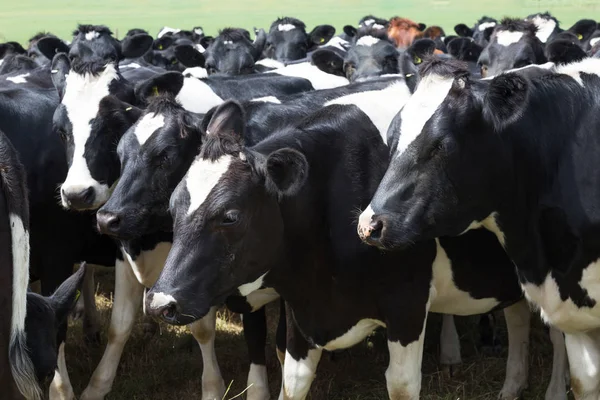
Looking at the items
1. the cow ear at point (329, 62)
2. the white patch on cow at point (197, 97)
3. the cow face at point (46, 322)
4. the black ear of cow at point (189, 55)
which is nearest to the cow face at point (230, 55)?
the black ear of cow at point (189, 55)

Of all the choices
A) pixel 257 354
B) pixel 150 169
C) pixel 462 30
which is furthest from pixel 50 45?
pixel 462 30

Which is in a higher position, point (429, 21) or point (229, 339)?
point (229, 339)

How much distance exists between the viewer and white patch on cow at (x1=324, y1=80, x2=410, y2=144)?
4.73 m

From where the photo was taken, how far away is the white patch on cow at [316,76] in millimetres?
8349

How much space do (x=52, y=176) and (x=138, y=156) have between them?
1379mm

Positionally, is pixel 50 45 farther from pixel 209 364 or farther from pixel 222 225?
pixel 222 225

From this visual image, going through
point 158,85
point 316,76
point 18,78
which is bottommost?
point 316,76

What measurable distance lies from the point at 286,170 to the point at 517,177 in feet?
3.48

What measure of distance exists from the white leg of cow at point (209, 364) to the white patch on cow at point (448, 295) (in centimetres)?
151

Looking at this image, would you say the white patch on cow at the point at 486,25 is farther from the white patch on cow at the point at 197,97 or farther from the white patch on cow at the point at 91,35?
the white patch on cow at the point at 197,97

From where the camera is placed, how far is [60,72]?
20.4 feet

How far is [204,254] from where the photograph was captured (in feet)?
12.9

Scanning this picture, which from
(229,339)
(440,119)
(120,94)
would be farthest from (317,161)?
(229,339)

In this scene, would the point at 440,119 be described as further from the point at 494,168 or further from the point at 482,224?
the point at 482,224
